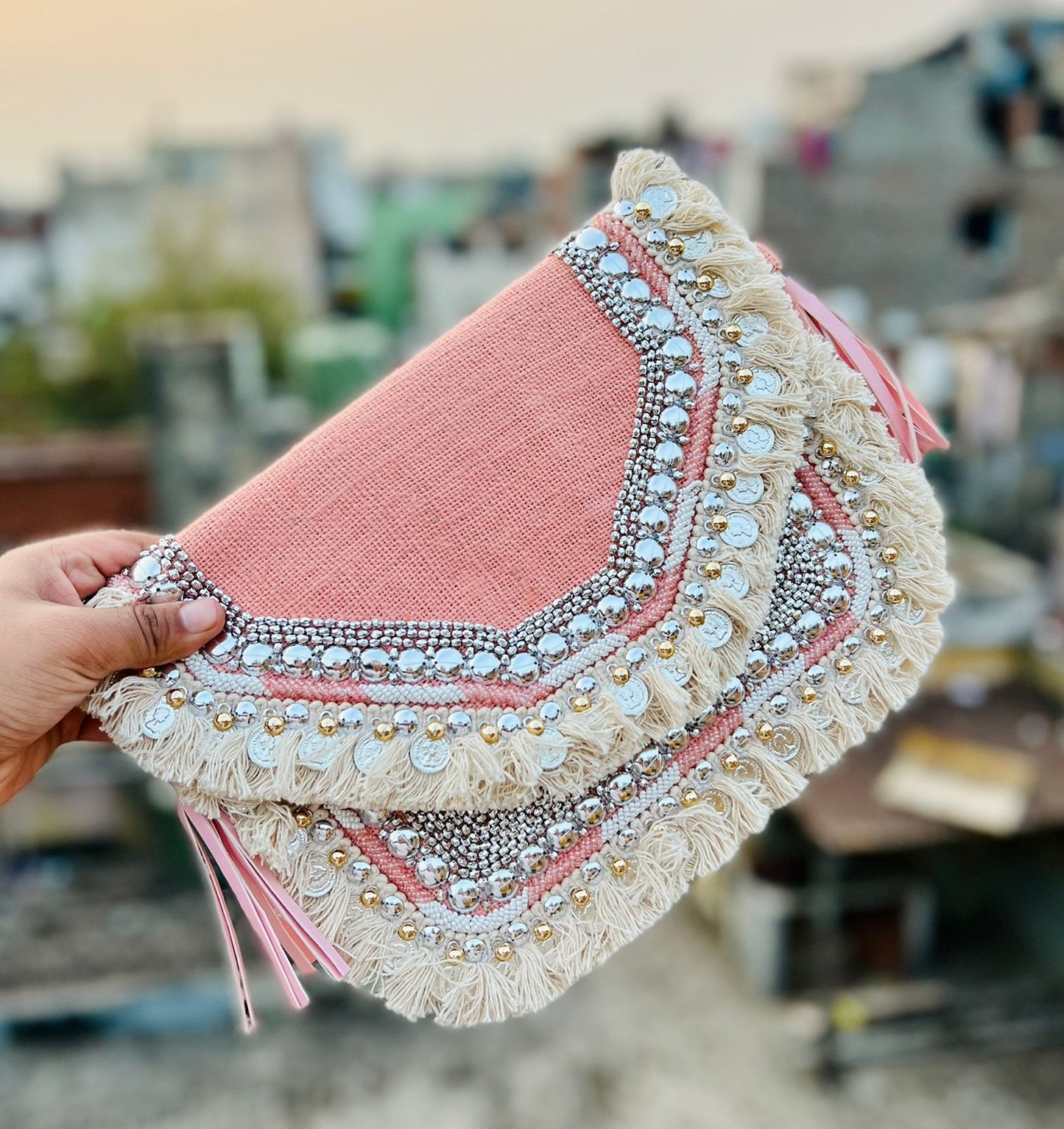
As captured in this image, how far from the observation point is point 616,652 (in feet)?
2.52

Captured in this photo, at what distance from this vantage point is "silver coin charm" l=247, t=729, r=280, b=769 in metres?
0.72

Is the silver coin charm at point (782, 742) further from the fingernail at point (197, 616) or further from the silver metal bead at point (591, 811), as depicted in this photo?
the fingernail at point (197, 616)

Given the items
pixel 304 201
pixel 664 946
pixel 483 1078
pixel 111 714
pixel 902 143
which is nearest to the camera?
pixel 111 714

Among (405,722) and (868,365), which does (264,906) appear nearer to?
(405,722)

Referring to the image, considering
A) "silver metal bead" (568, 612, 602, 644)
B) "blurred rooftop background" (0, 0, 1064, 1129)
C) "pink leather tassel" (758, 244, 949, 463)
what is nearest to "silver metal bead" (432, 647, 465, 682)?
"silver metal bead" (568, 612, 602, 644)

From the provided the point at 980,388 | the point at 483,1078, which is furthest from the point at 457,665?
the point at 980,388

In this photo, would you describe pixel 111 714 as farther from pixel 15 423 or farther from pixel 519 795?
pixel 15 423

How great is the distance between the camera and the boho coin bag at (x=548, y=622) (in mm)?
743

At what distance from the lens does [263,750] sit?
72 cm

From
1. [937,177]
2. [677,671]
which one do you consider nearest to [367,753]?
[677,671]

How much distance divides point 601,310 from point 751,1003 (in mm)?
4523

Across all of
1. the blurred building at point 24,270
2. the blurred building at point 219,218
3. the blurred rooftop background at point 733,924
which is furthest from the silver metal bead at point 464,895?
the blurred building at point 24,270

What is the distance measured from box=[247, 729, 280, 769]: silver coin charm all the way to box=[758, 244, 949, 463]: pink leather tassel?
0.62m

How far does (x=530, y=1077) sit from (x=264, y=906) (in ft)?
13.4
